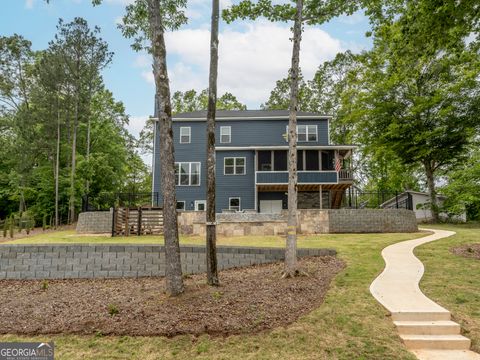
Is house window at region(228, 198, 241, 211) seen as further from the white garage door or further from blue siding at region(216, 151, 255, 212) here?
the white garage door

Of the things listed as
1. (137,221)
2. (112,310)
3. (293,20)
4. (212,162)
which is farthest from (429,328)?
(137,221)

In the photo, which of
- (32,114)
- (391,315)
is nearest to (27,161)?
(32,114)

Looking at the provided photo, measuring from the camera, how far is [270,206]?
73.9ft

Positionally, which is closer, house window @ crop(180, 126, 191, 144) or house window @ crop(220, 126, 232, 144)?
house window @ crop(180, 126, 191, 144)

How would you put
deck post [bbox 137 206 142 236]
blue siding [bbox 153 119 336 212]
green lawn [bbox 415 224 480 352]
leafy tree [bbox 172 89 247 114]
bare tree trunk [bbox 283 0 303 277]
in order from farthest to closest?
leafy tree [bbox 172 89 247 114] < blue siding [bbox 153 119 336 212] < deck post [bbox 137 206 142 236] < bare tree trunk [bbox 283 0 303 277] < green lawn [bbox 415 224 480 352]

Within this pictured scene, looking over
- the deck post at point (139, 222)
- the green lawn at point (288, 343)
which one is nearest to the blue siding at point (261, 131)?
the deck post at point (139, 222)

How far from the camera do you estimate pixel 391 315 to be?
16.4 feet

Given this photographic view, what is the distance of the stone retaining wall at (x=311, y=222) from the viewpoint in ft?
47.1

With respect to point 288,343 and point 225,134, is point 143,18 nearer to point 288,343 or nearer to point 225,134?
point 288,343

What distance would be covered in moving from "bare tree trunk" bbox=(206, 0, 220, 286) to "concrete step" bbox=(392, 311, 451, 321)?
10.8 feet

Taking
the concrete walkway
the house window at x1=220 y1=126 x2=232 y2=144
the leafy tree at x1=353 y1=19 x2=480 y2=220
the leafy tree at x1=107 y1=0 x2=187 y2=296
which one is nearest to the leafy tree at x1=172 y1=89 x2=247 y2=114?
the house window at x1=220 y1=126 x2=232 y2=144

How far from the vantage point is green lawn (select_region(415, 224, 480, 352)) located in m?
4.93

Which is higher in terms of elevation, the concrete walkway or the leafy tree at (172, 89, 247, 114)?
the leafy tree at (172, 89, 247, 114)

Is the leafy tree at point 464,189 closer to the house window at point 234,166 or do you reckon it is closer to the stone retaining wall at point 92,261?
the house window at point 234,166
